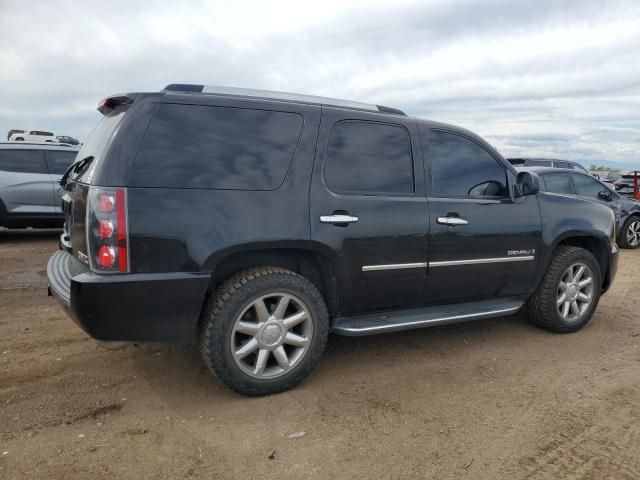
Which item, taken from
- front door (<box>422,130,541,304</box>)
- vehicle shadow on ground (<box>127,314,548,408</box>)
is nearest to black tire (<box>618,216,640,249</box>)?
vehicle shadow on ground (<box>127,314,548,408</box>)

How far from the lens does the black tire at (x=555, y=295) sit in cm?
464

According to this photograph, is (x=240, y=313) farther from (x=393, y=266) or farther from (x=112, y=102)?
(x=112, y=102)

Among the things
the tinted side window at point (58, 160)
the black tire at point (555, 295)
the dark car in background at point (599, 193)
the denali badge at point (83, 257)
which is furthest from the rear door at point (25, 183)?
the dark car in background at point (599, 193)

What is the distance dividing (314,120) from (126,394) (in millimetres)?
2169

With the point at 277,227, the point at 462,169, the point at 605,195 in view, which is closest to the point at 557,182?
the point at 605,195

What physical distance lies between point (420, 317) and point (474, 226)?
84cm

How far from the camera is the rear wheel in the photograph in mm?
10266

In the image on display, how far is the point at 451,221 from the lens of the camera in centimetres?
393

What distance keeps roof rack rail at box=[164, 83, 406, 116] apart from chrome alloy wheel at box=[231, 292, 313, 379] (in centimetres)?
134

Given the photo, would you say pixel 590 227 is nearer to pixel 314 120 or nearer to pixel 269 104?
pixel 314 120

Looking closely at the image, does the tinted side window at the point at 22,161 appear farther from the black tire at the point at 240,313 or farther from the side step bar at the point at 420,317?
the side step bar at the point at 420,317

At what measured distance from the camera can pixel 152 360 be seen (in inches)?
151

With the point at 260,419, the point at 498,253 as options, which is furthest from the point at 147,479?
the point at 498,253

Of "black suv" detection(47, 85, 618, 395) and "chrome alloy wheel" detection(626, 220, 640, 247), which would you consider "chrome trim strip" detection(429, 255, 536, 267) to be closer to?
"black suv" detection(47, 85, 618, 395)
